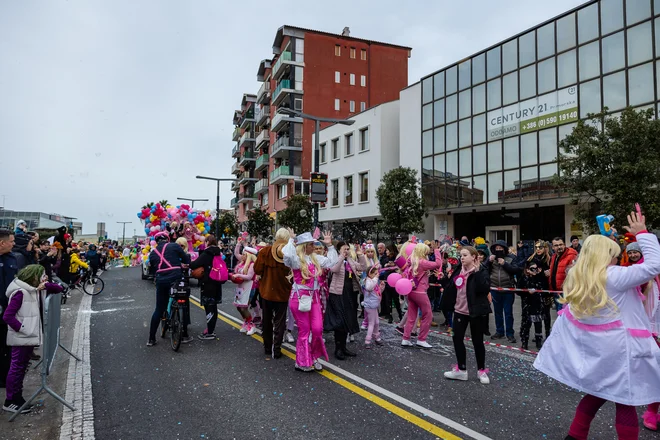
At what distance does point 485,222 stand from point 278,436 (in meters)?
22.7

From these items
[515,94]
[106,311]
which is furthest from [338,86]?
[106,311]

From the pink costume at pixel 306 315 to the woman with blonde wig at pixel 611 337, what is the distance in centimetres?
332

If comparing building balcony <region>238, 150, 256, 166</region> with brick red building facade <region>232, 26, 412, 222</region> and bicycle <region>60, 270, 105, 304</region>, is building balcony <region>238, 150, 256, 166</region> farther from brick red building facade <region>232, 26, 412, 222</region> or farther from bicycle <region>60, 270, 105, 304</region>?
bicycle <region>60, 270, 105, 304</region>

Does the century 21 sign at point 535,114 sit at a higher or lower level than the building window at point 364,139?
lower

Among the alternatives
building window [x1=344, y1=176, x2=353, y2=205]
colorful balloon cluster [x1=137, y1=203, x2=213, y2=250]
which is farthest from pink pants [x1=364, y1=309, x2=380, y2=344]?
building window [x1=344, y1=176, x2=353, y2=205]

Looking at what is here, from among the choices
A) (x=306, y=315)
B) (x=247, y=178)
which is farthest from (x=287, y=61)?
(x=306, y=315)

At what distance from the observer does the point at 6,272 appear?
5.42 metres

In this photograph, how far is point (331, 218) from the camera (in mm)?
36125

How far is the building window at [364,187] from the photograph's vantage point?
32125 mm

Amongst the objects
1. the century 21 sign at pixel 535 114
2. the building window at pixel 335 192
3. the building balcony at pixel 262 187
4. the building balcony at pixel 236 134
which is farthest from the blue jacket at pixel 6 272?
the building balcony at pixel 236 134

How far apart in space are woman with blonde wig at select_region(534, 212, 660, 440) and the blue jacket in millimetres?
5774

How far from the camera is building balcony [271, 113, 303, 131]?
45875mm

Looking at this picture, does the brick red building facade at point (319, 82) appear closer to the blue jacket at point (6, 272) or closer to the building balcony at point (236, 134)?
the building balcony at point (236, 134)

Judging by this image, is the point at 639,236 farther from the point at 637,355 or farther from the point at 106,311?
the point at 106,311
